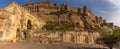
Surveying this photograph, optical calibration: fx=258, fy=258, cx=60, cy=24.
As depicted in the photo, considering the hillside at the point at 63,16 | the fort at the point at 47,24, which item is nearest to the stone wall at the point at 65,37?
the fort at the point at 47,24

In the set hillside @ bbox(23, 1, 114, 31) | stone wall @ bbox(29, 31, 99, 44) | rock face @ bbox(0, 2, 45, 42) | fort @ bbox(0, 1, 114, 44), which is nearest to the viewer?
rock face @ bbox(0, 2, 45, 42)

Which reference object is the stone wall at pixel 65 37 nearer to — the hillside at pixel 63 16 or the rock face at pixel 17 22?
the rock face at pixel 17 22

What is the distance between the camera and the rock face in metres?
48.1

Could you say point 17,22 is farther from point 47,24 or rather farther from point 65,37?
point 47,24

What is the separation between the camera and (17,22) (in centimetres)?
5653

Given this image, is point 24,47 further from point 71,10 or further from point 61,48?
point 71,10

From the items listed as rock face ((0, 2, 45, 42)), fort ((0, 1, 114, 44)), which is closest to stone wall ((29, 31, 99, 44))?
fort ((0, 1, 114, 44))

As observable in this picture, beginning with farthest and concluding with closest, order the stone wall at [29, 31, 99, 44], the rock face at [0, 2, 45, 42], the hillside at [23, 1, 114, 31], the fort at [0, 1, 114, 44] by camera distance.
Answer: the hillside at [23, 1, 114, 31] < the stone wall at [29, 31, 99, 44] < the fort at [0, 1, 114, 44] < the rock face at [0, 2, 45, 42]

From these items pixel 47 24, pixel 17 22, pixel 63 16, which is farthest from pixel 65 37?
pixel 63 16

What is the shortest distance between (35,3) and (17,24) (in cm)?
2772

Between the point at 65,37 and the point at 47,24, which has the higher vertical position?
the point at 47,24

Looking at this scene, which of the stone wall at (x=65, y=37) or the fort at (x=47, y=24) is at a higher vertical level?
the fort at (x=47, y=24)

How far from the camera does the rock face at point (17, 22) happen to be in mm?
48062

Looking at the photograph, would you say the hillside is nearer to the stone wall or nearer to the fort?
the fort
